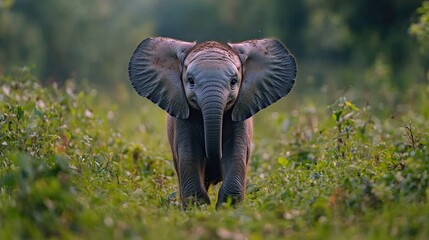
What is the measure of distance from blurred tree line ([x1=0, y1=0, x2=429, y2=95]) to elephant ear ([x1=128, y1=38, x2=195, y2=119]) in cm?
1255

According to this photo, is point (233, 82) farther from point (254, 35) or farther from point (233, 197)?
point (254, 35)

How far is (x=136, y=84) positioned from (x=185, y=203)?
1479mm

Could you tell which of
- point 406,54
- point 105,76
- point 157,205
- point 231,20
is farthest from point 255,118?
point 231,20

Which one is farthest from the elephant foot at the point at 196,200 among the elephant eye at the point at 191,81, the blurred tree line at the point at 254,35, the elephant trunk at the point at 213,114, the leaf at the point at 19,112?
the blurred tree line at the point at 254,35

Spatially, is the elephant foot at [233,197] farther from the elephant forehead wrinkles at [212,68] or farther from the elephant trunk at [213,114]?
the elephant forehead wrinkles at [212,68]

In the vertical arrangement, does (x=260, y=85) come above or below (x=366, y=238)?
above

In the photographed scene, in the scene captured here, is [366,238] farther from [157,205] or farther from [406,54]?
[406,54]

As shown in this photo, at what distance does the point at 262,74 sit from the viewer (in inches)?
374

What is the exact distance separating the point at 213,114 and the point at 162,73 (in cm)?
136

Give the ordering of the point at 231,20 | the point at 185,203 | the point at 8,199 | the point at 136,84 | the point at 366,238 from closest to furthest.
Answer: the point at 366,238, the point at 8,199, the point at 185,203, the point at 136,84, the point at 231,20

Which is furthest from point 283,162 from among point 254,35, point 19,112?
point 254,35

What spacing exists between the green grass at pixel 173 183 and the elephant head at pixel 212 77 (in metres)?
0.85

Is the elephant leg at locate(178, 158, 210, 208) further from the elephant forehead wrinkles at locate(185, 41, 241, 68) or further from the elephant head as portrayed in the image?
the elephant forehead wrinkles at locate(185, 41, 241, 68)

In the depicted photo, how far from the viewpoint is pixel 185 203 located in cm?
912
